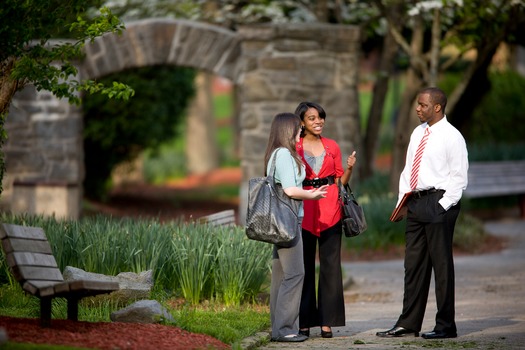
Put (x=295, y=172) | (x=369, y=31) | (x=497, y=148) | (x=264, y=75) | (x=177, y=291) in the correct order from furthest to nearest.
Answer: (x=497, y=148) < (x=369, y=31) < (x=264, y=75) < (x=177, y=291) < (x=295, y=172)

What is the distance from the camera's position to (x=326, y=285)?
8.09 meters

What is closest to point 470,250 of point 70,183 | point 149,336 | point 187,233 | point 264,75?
point 264,75

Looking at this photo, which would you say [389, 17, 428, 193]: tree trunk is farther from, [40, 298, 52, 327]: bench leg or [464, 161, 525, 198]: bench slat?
[40, 298, 52, 327]: bench leg

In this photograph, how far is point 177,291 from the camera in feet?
29.7

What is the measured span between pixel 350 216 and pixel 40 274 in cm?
230

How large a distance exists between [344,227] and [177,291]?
1743 mm

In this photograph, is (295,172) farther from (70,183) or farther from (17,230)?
(70,183)

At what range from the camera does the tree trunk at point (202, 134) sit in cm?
3219

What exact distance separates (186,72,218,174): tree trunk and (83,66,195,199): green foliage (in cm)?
1064

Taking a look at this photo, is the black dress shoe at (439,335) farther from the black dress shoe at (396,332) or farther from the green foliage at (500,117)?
the green foliage at (500,117)

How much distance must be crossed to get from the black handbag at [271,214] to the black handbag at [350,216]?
0.46m

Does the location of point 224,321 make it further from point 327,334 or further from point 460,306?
point 460,306

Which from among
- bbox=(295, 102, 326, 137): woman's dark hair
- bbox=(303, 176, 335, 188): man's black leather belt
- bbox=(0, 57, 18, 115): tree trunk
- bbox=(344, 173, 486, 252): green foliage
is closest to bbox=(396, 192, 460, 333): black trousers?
bbox=(303, 176, 335, 188): man's black leather belt

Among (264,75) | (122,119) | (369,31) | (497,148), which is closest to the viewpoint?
(264,75)
